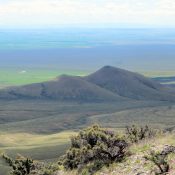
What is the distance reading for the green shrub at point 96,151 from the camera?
22016 millimetres

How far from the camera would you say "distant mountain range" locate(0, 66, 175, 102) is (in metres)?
174

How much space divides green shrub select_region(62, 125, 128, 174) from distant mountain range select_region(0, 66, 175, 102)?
480 feet

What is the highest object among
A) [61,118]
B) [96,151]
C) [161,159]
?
[161,159]

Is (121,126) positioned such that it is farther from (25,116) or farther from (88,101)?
(88,101)


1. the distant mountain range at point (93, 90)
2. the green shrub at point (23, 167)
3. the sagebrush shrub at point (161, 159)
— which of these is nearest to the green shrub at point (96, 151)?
the sagebrush shrub at point (161, 159)

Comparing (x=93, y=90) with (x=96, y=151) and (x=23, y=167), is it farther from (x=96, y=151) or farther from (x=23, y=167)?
(x=96, y=151)

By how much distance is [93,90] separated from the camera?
7126 inches

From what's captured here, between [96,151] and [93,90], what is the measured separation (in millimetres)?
158632

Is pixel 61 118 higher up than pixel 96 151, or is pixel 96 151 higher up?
pixel 96 151

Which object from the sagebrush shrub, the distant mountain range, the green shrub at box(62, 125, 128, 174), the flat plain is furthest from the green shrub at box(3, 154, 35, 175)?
the distant mountain range

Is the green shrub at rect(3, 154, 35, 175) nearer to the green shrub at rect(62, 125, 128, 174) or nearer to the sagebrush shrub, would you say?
the green shrub at rect(62, 125, 128, 174)

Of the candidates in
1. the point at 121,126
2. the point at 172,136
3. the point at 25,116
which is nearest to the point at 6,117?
the point at 25,116

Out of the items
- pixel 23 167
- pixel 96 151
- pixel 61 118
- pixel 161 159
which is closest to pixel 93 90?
pixel 61 118

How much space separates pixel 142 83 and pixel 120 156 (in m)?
177
